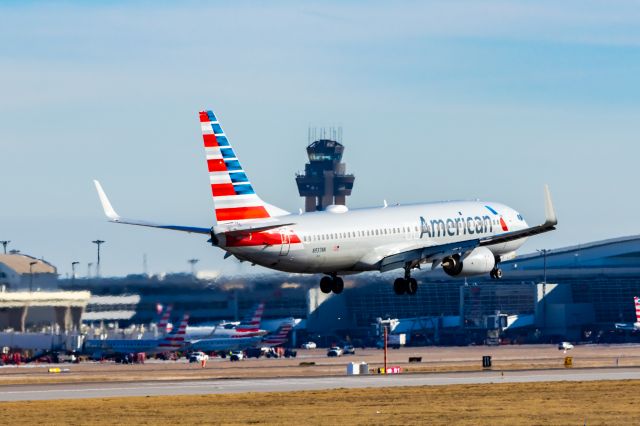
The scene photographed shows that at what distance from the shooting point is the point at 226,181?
272ft

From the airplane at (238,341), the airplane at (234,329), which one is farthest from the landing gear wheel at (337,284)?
the airplane at (238,341)

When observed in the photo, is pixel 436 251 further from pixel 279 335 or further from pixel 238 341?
pixel 279 335

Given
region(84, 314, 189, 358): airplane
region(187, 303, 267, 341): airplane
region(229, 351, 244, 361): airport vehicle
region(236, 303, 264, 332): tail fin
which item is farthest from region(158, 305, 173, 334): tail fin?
region(229, 351, 244, 361): airport vehicle

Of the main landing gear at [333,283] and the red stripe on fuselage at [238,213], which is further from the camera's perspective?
the main landing gear at [333,283]

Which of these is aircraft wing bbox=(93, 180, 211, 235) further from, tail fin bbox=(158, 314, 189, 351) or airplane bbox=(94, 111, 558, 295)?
tail fin bbox=(158, 314, 189, 351)

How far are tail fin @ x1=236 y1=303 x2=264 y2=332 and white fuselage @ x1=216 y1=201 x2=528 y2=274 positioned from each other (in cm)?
5907

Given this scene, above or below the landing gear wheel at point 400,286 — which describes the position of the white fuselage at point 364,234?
above

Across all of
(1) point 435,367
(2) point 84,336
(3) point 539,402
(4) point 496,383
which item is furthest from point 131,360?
(3) point 539,402

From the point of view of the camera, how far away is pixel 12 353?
164375mm

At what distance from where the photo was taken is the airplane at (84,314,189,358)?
165625mm

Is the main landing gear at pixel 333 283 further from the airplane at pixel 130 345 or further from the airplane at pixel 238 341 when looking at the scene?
the airplane at pixel 238 341

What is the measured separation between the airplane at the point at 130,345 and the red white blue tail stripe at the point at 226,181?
8264 cm

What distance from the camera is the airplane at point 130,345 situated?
165625 millimetres

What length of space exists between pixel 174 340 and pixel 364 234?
8056 cm
